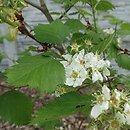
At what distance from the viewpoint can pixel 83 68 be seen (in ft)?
3.10

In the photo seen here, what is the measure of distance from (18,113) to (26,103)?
0.04 meters

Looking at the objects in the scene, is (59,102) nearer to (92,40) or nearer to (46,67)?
(46,67)

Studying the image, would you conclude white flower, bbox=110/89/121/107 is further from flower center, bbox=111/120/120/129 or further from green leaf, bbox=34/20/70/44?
green leaf, bbox=34/20/70/44

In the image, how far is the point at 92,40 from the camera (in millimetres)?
1208

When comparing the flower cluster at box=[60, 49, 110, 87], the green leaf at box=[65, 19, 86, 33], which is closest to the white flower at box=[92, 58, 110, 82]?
the flower cluster at box=[60, 49, 110, 87]

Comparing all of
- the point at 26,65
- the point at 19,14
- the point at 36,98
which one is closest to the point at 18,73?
the point at 26,65

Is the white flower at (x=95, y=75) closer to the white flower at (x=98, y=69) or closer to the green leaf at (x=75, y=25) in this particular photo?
the white flower at (x=98, y=69)

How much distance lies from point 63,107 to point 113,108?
12cm

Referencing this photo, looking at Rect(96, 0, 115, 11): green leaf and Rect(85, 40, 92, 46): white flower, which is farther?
Rect(96, 0, 115, 11): green leaf

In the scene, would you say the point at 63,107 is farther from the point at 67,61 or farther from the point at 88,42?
the point at 88,42

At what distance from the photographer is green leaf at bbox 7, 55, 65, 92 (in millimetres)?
955

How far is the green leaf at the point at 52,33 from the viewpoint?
1.14m

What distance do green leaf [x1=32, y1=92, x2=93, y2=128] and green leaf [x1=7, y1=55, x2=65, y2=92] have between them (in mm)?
41

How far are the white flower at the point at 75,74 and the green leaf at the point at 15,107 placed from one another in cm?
33
